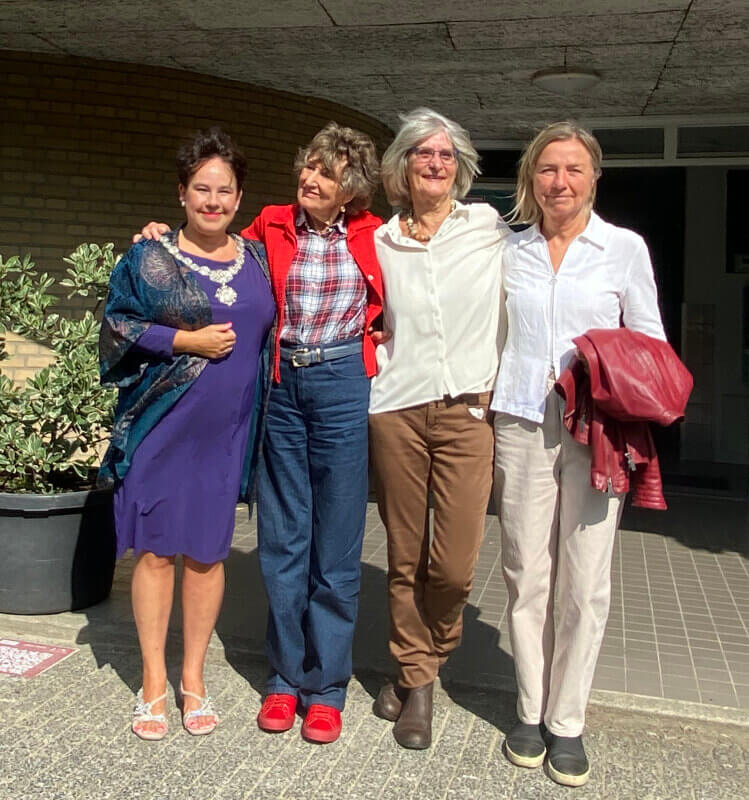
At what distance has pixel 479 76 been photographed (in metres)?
7.71

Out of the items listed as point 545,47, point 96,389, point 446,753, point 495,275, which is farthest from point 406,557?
point 545,47

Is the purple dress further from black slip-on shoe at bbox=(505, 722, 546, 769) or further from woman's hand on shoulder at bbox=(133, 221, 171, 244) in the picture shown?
black slip-on shoe at bbox=(505, 722, 546, 769)

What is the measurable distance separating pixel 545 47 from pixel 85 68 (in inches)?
145

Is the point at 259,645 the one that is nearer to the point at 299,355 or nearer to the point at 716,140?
the point at 299,355

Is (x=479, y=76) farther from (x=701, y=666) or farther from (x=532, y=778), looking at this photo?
(x=532, y=778)

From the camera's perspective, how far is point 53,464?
4648 millimetres

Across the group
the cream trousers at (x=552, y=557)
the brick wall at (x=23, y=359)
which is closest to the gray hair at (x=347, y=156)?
the cream trousers at (x=552, y=557)

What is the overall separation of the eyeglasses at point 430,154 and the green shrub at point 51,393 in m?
2.15

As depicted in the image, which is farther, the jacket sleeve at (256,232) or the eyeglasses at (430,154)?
the jacket sleeve at (256,232)

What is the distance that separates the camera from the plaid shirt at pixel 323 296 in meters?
3.26

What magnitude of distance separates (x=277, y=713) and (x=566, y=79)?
18.9 ft

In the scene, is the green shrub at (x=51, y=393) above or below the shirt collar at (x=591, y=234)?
below

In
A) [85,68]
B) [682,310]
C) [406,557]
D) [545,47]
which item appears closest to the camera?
[406,557]

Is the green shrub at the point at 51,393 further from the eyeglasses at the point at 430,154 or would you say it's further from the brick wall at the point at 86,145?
the brick wall at the point at 86,145
